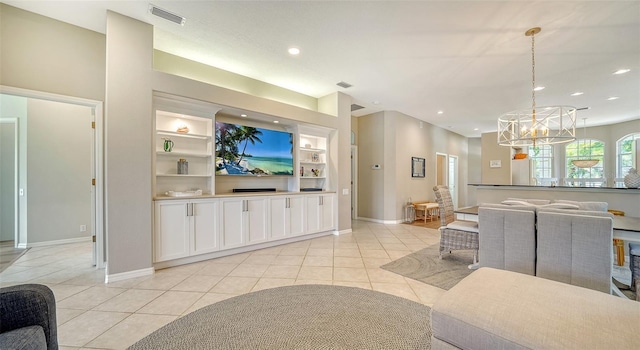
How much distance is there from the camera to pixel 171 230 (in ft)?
10.6

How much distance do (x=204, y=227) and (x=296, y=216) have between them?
166cm

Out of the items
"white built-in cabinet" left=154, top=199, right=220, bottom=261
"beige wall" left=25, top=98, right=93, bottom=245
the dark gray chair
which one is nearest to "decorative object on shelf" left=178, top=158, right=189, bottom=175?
"white built-in cabinet" left=154, top=199, right=220, bottom=261

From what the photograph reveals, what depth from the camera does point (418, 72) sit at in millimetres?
4137

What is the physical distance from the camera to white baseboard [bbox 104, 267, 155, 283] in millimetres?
2760

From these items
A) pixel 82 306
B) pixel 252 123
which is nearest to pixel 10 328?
pixel 82 306

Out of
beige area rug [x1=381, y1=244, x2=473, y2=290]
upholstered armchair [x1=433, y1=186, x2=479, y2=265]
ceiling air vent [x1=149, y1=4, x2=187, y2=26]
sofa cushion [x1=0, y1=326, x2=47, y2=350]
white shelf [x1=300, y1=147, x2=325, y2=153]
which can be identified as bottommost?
beige area rug [x1=381, y1=244, x2=473, y2=290]

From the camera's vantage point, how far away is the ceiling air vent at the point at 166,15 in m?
2.68

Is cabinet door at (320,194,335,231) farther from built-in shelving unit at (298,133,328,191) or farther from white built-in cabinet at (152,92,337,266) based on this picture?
built-in shelving unit at (298,133,328,191)

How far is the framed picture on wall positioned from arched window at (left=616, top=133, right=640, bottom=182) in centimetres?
614

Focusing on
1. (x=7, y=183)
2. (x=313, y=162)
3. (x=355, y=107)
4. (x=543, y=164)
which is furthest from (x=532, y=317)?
(x=543, y=164)

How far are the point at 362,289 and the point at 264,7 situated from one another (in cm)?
323

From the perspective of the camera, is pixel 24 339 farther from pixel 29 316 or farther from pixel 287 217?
pixel 287 217

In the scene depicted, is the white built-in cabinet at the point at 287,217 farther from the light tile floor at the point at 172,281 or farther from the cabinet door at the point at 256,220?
the light tile floor at the point at 172,281

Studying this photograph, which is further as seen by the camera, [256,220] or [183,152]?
[256,220]
